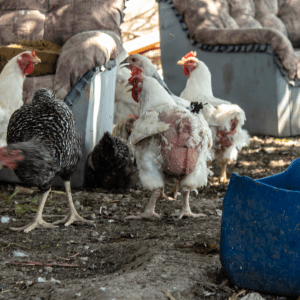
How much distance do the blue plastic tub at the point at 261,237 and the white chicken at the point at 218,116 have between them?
1983 millimetres

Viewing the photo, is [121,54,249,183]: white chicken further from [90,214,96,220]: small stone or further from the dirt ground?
[90,214,96,220]: small stone

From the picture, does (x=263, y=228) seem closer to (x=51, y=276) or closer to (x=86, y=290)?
(x=86, y=290)

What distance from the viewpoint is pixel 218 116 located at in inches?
130

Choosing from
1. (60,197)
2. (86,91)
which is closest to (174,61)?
(86,91)

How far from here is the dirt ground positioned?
54.1 inches

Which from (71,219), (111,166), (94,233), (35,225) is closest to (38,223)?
(35,225)

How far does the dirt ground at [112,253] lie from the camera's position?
4.50 ft

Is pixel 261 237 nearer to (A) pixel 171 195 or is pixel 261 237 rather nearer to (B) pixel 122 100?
(A) pixel 171 195

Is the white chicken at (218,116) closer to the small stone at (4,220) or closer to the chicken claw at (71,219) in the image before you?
the chicken claw at (71,219)

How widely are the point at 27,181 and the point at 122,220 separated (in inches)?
30.3

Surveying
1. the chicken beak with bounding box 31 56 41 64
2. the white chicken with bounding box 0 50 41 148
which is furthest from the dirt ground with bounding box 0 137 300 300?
the chicken beak with bounding box 31 56 41 64

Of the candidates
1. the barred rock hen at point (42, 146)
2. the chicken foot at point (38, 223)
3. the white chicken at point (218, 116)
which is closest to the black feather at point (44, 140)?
the barred rock hen at point (42, 146)

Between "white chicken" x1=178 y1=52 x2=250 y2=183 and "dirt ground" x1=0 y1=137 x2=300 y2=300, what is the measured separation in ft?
1.74

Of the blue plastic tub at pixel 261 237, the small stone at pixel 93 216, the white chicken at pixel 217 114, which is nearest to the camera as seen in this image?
the blue plastic tub at pixel 261 237
